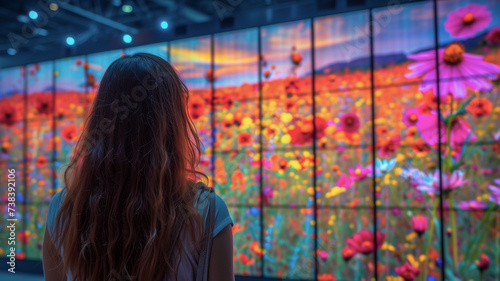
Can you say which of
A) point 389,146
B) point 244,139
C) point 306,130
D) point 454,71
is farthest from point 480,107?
point 244,139

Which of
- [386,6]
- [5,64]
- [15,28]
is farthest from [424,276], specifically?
[15,28]

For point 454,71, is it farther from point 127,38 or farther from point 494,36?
point 127,38

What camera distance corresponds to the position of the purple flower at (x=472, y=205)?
13.5ft

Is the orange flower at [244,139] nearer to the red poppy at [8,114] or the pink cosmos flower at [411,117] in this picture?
the pink cosmos flower at [411,117]

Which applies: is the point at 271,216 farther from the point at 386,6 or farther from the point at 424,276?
the point at 386,6

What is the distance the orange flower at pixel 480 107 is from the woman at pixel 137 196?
4076 millimetres

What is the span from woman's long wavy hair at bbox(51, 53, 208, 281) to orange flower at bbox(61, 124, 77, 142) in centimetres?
596

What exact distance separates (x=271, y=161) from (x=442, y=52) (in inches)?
86.8

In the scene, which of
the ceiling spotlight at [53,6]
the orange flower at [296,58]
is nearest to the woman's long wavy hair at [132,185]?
the orange flower at [296,58]

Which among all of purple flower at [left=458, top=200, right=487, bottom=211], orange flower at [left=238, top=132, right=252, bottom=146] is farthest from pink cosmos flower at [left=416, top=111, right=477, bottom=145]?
orange flower at [left=238, top=132, right=252, bottom=146]

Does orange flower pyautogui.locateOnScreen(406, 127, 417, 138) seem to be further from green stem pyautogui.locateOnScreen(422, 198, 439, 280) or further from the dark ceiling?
the dark ceiling

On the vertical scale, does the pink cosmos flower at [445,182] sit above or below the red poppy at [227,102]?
below

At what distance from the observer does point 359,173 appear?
457 cm

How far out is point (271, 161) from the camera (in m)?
5.05
